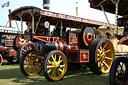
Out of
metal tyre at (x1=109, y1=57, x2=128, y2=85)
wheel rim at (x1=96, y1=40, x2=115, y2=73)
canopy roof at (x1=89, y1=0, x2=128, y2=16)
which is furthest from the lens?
wheel rim at (x1=96, y1=40, x2=115, y2=73)

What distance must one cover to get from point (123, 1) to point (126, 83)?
1.89 meters

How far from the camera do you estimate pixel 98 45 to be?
5.51 m

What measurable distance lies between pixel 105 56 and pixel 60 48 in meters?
1.72

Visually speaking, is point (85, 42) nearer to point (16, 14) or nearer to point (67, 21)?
point (67, 21)

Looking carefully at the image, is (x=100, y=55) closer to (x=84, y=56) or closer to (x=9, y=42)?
(x=84, y=56)

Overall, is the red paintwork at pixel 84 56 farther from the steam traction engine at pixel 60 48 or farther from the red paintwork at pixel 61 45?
the red paintwork at pixel 61 45

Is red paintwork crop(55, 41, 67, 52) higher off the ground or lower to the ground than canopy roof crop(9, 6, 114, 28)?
lower

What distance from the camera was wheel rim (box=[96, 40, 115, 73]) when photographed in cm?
576

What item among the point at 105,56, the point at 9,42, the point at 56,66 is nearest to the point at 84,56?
the point at 105,56

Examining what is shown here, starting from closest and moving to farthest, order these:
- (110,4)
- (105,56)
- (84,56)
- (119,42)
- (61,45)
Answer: (119,42) → (110,4) → (84,56) → (61,45) → (105,56)

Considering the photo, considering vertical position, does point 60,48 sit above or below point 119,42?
below

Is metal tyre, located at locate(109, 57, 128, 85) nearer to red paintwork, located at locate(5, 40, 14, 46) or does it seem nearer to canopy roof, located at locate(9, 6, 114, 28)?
canopy roof, located at locate(9, 6, 114, 28)

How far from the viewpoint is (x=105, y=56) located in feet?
19.5

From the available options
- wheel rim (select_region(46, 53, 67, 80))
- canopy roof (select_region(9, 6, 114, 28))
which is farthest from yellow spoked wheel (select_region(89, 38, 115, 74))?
canopy roof (select_region(9, 6, 114, 28))
